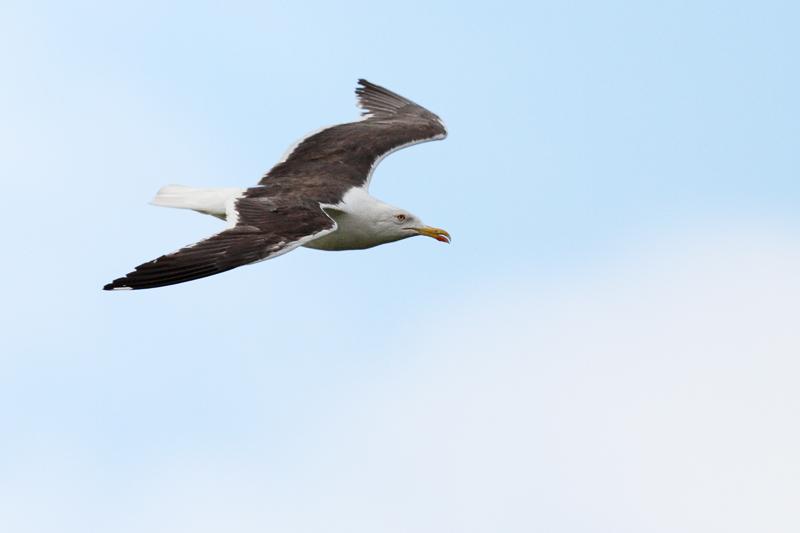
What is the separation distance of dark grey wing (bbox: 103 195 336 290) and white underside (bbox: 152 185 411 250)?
2.23ft

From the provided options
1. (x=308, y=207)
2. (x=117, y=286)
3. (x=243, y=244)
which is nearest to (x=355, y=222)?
(x=308, y=207)

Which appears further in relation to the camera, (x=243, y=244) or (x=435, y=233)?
(x=435, y=233)

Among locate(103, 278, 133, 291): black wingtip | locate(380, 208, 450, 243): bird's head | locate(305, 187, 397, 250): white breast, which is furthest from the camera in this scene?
locate(380, 208, 450, 243): bird's head

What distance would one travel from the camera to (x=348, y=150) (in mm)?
18656

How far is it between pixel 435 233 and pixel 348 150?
1791mm

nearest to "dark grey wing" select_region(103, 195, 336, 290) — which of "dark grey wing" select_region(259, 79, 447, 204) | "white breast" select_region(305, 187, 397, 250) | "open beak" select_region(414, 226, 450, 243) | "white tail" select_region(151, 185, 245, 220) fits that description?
"white tail" select_region(151, 185, 245, 220)

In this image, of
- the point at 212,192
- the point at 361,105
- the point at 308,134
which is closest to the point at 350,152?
the point at 308,134

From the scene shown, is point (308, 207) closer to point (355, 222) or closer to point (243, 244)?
point (355, 222)

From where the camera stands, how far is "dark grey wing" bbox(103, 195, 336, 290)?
14.1 metres

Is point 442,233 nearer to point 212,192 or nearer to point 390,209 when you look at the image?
point 390,209

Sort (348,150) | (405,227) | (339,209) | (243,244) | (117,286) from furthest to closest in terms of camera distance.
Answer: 1. (348,150)
2. (405,227)
3. (339,209)
4. (243,244)
5. (117,286)

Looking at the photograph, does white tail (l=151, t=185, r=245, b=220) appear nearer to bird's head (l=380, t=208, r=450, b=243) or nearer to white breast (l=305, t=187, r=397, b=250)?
white breast (l=305, t=187, r=397, b=250)

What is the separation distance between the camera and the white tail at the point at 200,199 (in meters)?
16.7

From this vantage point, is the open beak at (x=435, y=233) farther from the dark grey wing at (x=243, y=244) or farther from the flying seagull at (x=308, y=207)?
the dark grey wing at (x=243, y=244)
